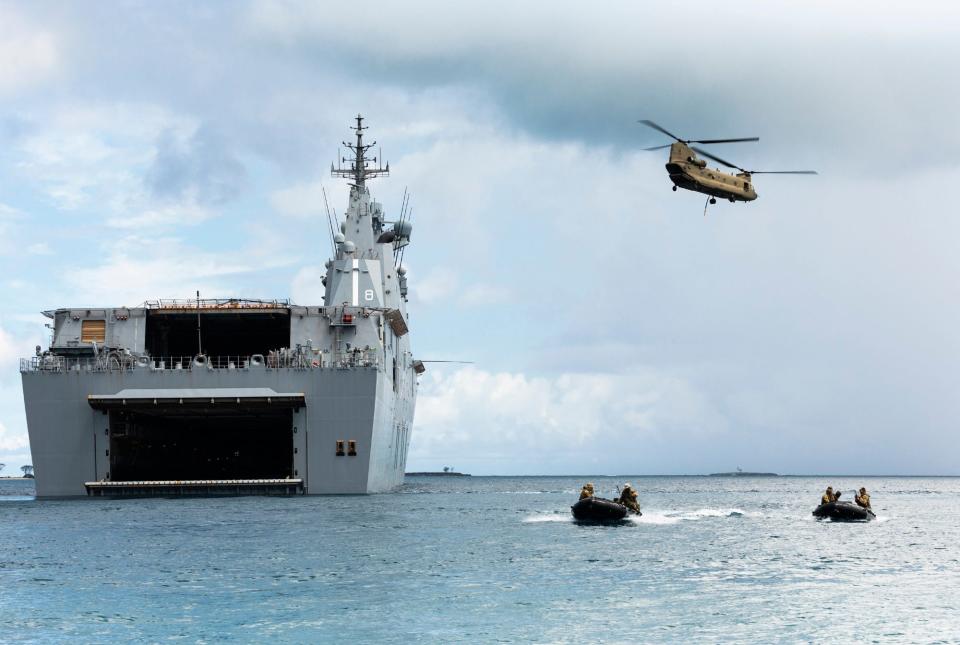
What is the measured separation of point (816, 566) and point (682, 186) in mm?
16994

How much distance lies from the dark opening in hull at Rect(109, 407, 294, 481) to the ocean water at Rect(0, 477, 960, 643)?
7688mm

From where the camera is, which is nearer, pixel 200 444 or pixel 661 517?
pixel 661 517

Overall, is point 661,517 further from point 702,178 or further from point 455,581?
point 455,581

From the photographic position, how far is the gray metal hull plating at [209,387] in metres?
51.9

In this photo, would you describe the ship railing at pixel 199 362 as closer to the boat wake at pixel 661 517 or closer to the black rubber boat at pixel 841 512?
the boat wake at pixel 661 517

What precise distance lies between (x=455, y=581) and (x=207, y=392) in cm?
2686

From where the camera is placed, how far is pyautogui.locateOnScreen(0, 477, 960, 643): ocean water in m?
22.0

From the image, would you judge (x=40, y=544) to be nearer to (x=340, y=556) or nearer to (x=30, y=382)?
(x=340, y=556)

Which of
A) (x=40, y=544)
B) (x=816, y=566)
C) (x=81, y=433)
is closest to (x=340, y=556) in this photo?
(x=40, y=544)

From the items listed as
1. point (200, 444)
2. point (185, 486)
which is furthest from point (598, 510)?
point (200, 444)

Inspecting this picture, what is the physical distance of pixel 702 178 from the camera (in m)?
44.6

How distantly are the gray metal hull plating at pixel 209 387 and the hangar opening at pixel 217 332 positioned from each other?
14.9 feet

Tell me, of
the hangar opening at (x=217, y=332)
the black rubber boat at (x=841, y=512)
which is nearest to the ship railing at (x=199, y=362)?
the hangar opening at (x=217, y=332)

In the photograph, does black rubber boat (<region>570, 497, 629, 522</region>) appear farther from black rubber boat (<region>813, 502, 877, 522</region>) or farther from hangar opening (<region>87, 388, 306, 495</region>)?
hangar opening (<region>87, 388, 306, 495</region>)
